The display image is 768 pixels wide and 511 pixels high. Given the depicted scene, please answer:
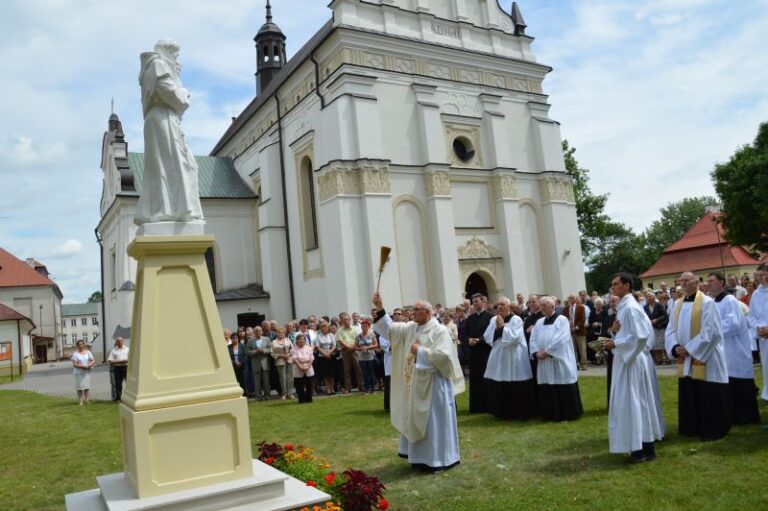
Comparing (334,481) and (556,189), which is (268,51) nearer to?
(556,189)

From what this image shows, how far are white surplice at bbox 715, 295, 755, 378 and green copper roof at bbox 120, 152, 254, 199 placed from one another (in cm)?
2443

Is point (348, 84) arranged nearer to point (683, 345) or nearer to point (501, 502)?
point (683, 345)

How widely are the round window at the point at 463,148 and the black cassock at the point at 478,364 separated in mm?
14508

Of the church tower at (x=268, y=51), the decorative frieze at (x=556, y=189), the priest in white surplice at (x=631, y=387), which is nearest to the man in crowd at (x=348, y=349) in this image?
the priest in white surplice at (x=631, y=387)

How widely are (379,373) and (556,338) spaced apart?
632 cm

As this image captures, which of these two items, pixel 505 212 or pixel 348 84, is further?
pixel 505 212

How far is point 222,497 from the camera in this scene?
4484 millimetres

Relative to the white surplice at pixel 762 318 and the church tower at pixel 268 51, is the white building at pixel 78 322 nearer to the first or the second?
the church tower at pixel 268 51

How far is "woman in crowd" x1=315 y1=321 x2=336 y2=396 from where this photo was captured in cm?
1450

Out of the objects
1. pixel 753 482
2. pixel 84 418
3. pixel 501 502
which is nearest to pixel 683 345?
pixel 753 482

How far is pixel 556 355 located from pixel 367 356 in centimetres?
598

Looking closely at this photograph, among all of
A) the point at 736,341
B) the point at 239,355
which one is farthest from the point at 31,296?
the point at 736,341

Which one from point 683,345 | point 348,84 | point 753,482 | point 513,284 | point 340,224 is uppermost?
point 348,84

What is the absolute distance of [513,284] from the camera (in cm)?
2459
